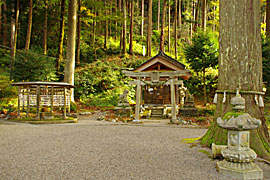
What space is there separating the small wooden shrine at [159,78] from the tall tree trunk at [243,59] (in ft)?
19.1

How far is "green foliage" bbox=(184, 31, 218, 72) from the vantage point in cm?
1641

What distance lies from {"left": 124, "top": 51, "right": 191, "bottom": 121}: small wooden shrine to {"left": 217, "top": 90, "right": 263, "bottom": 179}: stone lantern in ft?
24.2

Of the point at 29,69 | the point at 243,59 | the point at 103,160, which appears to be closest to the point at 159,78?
the point at 243,59

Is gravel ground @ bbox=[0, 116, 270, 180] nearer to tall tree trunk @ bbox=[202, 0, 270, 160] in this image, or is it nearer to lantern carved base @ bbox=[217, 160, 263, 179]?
lantern carved base @ bbox=[217, 160, 263, 179]

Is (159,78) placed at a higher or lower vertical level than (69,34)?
lower

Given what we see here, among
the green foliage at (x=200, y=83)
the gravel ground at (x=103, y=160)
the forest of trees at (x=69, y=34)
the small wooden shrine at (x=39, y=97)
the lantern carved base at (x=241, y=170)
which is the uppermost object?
the forest of trees at (x=69, y=34)

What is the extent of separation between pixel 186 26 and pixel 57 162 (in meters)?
35.6

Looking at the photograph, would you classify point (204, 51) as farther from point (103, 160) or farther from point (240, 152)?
point (103, 160)

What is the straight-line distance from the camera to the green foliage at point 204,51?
1641 cm

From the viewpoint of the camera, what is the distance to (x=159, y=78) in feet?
42.8

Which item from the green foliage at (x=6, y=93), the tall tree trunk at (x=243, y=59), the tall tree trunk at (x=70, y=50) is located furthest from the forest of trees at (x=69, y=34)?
the tall tree trunk at (x=243, y=59)

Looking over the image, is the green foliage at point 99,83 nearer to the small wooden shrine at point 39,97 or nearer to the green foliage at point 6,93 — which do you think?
the green foliage at point 6,93

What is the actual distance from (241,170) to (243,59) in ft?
8.08

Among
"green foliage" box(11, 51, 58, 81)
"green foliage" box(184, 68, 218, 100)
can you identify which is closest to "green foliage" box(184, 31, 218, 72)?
"green foliage" box(184, 68, 218, 100)
